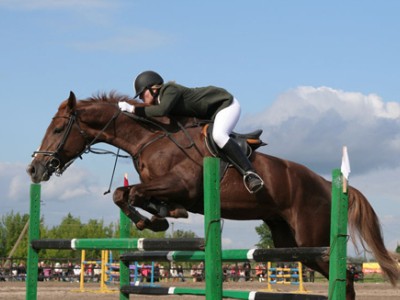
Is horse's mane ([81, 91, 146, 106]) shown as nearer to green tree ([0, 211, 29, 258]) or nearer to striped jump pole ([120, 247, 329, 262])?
striped jump pole ([120, 247, 329, 262])

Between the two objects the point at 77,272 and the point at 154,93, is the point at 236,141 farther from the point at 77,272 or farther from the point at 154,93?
the point at 77,272

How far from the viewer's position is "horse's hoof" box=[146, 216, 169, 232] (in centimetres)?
598

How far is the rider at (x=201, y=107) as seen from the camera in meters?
6.46

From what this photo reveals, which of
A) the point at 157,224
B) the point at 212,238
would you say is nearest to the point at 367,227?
the point at 157,224

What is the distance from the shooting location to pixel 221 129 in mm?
6508

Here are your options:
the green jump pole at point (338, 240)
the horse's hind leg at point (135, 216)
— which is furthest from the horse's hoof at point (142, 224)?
the green jump pole at point (338, 240)

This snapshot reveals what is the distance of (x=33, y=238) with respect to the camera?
620 centimetres

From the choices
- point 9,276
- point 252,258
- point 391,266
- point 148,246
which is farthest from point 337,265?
point 9,276

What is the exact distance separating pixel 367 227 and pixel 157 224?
2.12 m

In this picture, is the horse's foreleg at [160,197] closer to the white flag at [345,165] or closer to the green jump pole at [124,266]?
the green jump pole at [124,266]

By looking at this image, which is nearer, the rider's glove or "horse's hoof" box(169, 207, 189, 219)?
"horse's hoof" box(169, 207, 189, 219)

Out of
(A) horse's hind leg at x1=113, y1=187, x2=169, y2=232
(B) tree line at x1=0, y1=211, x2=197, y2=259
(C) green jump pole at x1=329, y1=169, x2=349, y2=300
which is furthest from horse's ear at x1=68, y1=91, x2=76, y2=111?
(B) tree line at x1=0, y1=211, x2=197, y2=259

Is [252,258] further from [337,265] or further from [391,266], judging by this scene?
[391,266]

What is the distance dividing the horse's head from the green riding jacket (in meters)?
0.58
